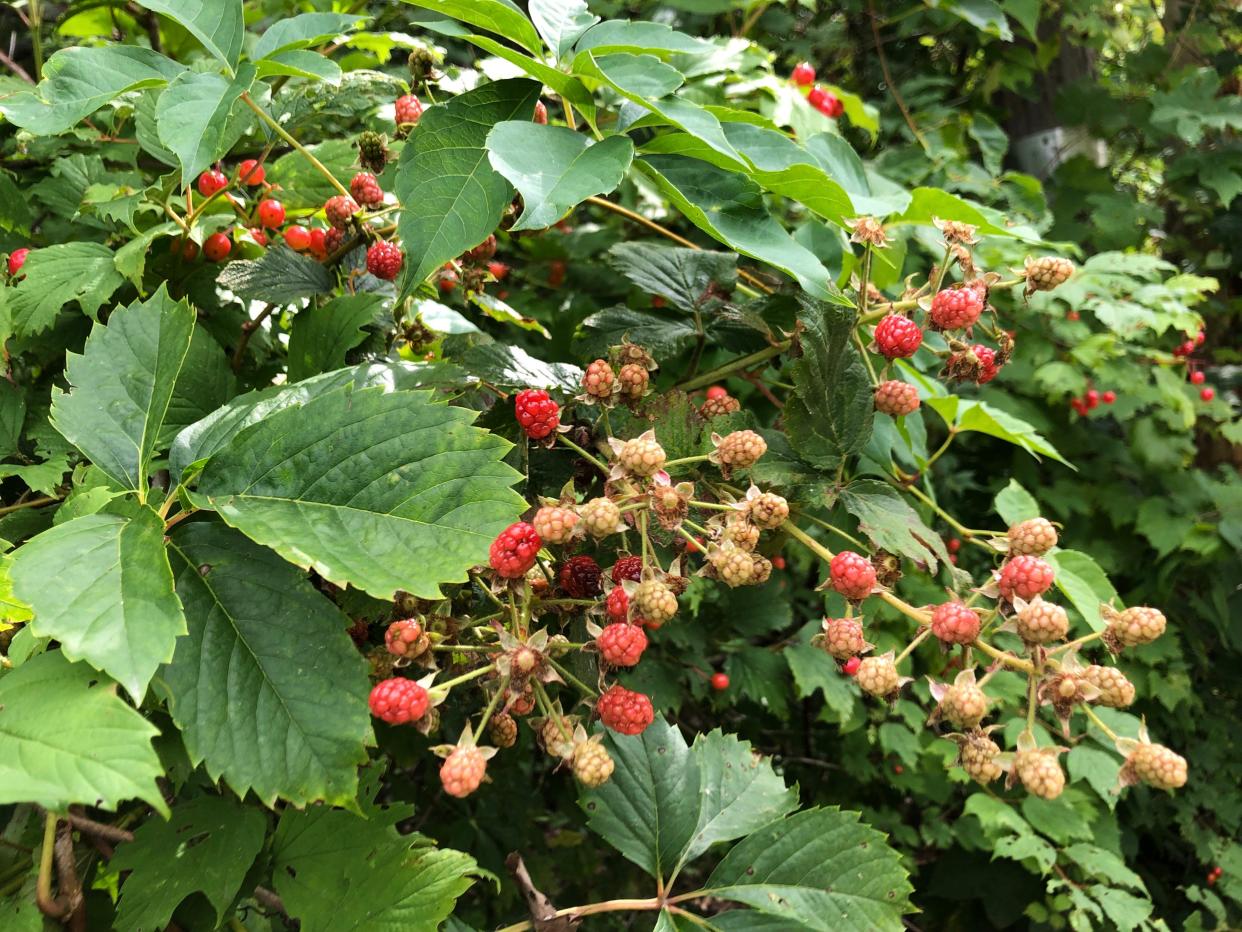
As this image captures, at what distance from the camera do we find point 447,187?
35.5 inches

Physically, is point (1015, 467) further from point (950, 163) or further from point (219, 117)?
point (219, 117)

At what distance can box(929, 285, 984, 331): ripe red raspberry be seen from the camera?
979mm

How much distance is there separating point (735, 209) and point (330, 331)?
1.75ft

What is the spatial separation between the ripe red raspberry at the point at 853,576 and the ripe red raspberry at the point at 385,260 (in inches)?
25.6

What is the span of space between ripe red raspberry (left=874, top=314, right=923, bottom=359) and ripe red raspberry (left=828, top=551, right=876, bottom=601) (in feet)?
0.87

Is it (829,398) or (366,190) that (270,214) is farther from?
(829,398)

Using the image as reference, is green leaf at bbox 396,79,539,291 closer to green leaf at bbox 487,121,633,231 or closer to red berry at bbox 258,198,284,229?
green leaf at bbox 487,121,633,231

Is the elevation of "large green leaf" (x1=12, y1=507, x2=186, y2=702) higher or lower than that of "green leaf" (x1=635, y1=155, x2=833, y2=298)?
lower

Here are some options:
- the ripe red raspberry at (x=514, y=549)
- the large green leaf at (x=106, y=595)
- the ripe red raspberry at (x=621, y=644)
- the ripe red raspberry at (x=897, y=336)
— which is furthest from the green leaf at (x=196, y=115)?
the ripe red raspberry at (x=897, y=336)

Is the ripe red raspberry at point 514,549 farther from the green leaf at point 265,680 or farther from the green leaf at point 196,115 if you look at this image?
the green leaf at point 196,115

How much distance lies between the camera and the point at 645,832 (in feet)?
3.84

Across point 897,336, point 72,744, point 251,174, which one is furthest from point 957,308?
point 251,174

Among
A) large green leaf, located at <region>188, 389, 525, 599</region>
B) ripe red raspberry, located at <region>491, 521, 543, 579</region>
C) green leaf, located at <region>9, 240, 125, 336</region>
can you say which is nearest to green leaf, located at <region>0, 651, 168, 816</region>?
large green leaf, located at <region>188, 389, 525, 599</region>

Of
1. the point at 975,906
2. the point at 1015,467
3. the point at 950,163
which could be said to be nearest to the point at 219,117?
the point at 950,163
